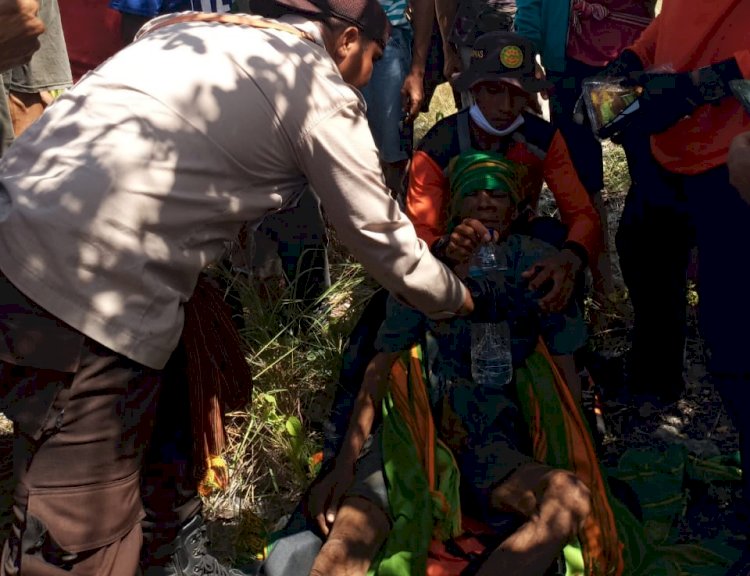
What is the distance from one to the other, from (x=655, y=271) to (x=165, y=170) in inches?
95.3

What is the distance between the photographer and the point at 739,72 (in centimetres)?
278

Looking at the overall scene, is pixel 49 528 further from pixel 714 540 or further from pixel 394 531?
pixel 714 540

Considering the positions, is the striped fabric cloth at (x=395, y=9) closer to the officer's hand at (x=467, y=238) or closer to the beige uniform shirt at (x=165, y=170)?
the officer's hand at (x=467, y=238)

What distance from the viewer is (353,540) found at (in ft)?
9.07

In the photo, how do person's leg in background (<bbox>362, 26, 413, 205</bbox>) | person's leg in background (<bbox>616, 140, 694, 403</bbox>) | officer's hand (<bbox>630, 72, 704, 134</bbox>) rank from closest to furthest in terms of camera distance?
A: officer's hand (<bbox>630, 72, 704, 134</bbox>) → person's leg in background (<bbox>616, 140, 694, 403</bbox>) → person's leg in background (<bbox>362, 26, 413, 205</bbox>)

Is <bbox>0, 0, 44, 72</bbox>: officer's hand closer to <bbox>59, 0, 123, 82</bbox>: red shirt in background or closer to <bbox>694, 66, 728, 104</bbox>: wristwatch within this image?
<bbox>694, 66, 728, 104</bbox>: wristwatch

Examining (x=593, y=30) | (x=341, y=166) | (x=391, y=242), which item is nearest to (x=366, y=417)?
(x=391, y=242)

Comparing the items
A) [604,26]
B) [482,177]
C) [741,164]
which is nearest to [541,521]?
[741,164]

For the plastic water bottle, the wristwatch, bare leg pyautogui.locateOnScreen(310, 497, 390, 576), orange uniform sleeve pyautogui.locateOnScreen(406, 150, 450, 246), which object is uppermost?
the wristwatch

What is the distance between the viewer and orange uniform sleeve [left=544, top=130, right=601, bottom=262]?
3490 mm

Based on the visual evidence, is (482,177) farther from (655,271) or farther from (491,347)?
(655,271)

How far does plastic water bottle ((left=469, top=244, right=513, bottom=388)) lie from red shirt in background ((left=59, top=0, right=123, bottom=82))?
10.0 feet

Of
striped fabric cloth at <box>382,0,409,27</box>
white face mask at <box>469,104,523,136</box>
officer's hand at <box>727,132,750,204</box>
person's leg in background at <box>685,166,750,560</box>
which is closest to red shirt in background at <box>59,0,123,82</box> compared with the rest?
striped fabric cloth at <box>382,0,409,27</box>

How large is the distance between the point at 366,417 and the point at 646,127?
4.97ft
